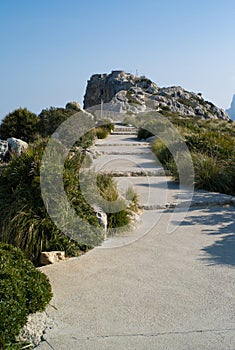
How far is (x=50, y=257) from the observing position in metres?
5.02

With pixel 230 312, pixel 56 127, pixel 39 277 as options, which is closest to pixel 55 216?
pixel 39 277

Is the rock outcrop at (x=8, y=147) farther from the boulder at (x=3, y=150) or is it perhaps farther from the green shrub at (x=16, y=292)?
the green shrub at (x=16, y=292)

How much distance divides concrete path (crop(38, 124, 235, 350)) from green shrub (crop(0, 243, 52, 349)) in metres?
0.21

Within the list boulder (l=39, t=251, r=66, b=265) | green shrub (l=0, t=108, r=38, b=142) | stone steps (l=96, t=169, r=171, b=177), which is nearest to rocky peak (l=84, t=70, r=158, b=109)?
green shrub (l=0, t=108, r=38, b=142)

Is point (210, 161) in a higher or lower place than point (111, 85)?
lower

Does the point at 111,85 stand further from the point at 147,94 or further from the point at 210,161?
the point at 210,161

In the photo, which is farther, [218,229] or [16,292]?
[218,229]

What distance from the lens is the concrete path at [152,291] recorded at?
3.36 metres

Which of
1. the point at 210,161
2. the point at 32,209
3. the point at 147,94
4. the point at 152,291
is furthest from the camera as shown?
the point at 147,94

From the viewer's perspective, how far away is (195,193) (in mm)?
8641

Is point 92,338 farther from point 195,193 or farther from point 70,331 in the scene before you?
point 195,193

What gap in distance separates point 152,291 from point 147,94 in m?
69.4

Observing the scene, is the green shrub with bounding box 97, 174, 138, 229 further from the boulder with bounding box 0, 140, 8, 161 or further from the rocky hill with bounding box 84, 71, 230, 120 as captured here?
the rocky hill with bounding box 84, 71, 230, 120

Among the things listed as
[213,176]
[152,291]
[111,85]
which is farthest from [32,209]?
[111,85]
